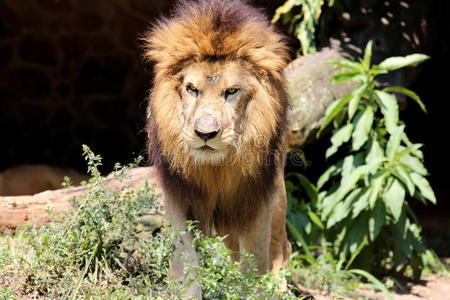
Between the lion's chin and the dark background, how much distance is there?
18.4ft

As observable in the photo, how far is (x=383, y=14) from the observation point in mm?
6109

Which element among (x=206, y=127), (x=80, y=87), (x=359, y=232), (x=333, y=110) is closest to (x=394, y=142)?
(x=333, y=110)

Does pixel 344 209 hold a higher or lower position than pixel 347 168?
lower

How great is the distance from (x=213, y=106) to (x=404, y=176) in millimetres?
2219

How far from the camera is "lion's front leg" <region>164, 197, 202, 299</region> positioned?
11.5 ft

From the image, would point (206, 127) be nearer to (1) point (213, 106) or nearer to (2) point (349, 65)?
(1) point (213, 106)

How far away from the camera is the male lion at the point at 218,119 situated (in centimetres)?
347

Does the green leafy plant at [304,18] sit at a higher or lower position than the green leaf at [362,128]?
higher

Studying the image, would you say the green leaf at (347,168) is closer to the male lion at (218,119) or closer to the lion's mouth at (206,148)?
the male lion at (218,119)

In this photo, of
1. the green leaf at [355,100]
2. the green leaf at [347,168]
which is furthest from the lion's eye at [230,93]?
the green leaf at [347,168]

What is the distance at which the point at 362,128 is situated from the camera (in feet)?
17.4

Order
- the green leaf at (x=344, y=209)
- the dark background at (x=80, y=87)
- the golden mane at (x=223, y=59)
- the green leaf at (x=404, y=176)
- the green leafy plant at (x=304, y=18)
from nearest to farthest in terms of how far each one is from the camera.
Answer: the golden mane at (x=223, y=59) < the green leaf at (x=404, y=176) < the green leaf at (x=344, y=209) < the green leafy plant at (x=304, y=18) < the dark background at (x=80, y=87)

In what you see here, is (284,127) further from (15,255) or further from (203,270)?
(15,255)

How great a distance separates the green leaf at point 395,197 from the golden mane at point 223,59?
1.71 metres
